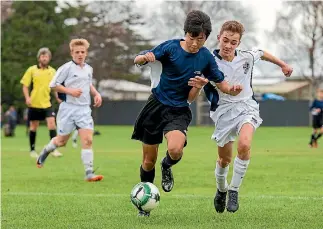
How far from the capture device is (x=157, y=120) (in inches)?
343

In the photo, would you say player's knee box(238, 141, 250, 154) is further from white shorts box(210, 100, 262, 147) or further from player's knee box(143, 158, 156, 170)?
player's knee box(143, 158, 156, 170)

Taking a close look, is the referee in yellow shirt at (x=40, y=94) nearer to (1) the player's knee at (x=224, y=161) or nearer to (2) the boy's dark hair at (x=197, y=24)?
(1) the player's knee at (x=224, y=161)

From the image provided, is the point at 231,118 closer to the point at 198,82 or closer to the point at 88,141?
the point at 198,82

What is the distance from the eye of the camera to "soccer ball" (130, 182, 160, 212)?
8.27 meters

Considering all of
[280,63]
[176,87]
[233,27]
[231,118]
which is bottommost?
[231,118]

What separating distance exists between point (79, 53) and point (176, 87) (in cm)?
479

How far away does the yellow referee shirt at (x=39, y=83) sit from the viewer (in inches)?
701

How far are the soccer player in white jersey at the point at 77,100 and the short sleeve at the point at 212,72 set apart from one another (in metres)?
4.61

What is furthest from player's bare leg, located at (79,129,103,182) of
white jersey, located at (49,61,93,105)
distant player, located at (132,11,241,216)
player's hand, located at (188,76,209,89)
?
player's hand, located at (188,76,209,89)

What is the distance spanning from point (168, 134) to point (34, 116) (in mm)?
9773

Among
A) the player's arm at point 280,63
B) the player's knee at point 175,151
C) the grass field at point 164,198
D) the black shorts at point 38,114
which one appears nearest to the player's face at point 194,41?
the player's knee at point 175,151

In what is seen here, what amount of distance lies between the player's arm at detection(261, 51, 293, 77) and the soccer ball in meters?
2.07

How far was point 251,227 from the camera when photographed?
24.7 feet

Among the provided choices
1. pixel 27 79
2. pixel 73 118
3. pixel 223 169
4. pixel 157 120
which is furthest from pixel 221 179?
pixel 27 79
